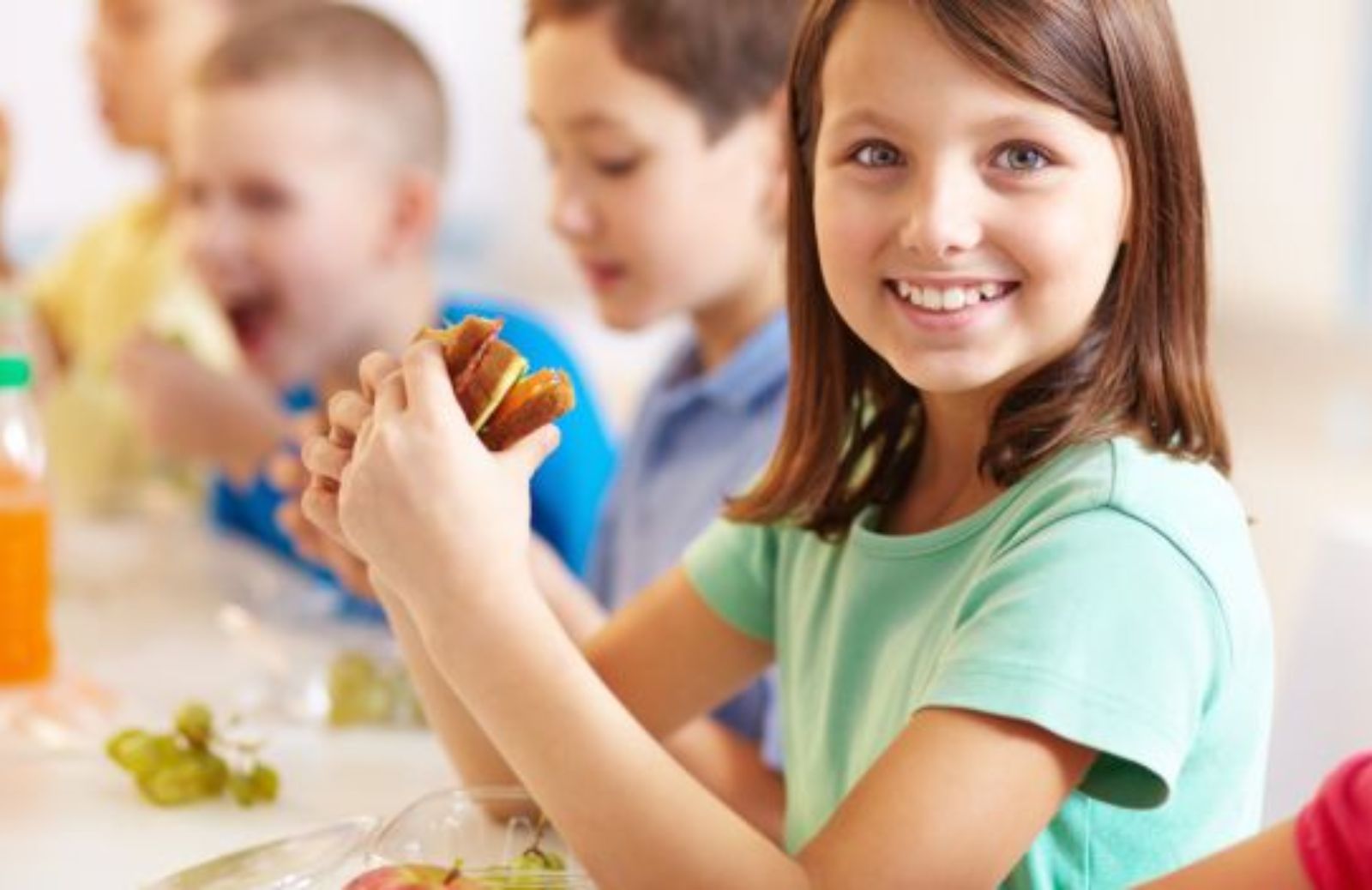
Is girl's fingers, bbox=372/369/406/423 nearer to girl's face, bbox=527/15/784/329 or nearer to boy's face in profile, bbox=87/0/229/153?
girl's face, bbox=527/15/784/329

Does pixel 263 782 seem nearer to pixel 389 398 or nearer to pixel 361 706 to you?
pixel 361 706

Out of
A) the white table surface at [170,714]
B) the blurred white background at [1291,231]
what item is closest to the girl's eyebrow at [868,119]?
the white table surface at [170,714]

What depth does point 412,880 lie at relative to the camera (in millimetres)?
933

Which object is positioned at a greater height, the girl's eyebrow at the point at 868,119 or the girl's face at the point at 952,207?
the girl's eyebrow at the point at 868,119

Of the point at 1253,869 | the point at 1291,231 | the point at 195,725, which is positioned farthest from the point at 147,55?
the point at 1253,869

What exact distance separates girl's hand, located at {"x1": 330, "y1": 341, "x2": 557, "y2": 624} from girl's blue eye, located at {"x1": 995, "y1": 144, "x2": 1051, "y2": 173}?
27 centimetres

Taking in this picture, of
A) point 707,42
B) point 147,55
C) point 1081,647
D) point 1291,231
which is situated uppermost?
point 147,55

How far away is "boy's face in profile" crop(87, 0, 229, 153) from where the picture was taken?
278cm

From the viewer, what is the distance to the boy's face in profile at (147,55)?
109 inches

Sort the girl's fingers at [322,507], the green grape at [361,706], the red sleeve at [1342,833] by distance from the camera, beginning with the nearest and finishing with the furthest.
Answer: the red sleeve at [1342,833], the girl's fingers at [322,507], the green grape at [361,706]

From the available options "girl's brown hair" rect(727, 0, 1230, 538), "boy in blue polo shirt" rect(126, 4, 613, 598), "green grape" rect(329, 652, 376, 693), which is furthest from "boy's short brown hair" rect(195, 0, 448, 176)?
"girl's brown hair" rect(727, 0, 1230, 538)

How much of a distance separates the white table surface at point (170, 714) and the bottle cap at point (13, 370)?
0.22m

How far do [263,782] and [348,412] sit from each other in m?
0.38

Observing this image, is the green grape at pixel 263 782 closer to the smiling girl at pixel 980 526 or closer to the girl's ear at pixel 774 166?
the smiling girl at pixel 980 526
